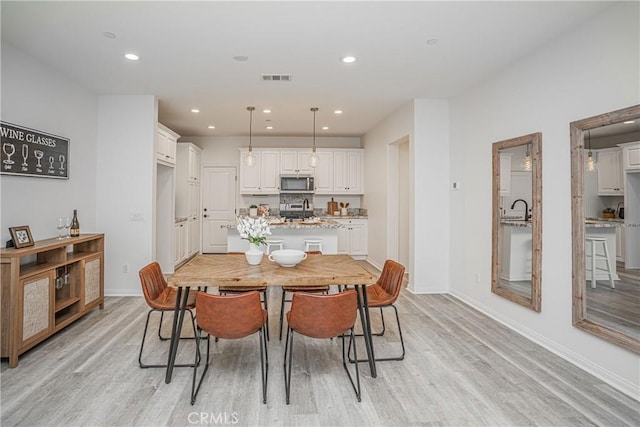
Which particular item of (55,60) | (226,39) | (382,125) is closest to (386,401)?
(226,39)

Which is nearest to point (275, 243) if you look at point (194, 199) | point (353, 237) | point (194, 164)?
point (353, 237)

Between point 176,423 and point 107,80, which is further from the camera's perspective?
point 107,80

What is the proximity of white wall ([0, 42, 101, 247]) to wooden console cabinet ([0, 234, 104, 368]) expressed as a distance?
0.36 metres

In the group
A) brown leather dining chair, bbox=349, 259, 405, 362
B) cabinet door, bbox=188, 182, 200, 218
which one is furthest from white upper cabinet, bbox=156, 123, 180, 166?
brown leather dining chair, bbox=349, 259, 405, 362

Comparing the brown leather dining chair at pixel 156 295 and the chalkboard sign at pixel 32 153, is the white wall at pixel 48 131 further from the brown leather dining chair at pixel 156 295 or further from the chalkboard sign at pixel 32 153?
the brown leather dining chair at pixel 156 295

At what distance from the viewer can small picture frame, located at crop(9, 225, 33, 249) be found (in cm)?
287

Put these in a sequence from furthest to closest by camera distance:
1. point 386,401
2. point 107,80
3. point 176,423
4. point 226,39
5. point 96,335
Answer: point 107,80 < point 96,335 < point 226,39 < point 386,401 < point 176,423

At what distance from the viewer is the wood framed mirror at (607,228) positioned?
92.0 inches

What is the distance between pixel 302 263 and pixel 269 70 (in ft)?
6.94

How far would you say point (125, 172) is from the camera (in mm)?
4469

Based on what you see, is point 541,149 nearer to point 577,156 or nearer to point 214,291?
point 577,156

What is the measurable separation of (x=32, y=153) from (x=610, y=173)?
5.02 metres

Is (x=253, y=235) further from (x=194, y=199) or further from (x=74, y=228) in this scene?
(x=194, y=199)

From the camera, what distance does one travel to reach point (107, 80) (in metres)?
3.91
